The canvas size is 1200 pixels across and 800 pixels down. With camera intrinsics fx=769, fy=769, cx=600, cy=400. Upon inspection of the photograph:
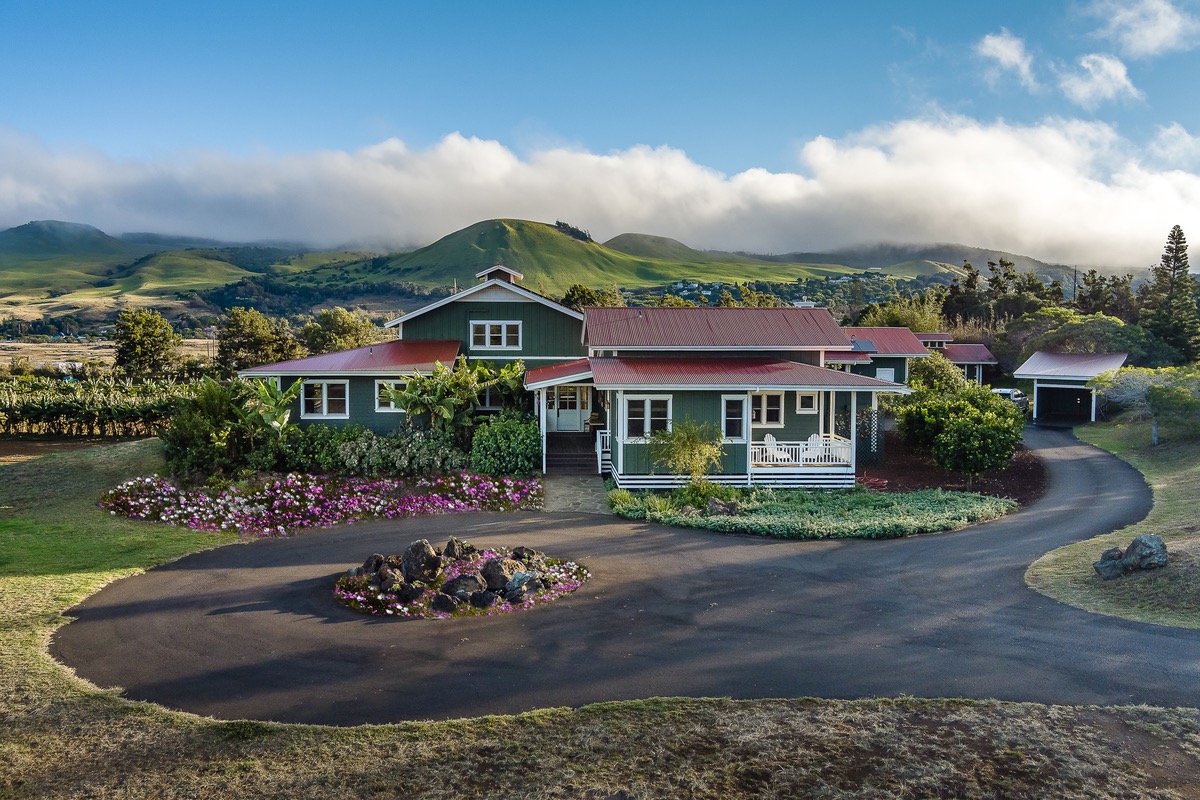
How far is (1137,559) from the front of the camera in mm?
12875

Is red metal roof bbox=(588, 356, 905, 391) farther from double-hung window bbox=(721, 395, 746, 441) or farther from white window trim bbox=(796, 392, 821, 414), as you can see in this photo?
white window trim bbox=(796, 392, 821, 414)

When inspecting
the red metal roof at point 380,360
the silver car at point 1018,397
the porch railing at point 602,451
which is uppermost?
the red metal roof at point 380,360

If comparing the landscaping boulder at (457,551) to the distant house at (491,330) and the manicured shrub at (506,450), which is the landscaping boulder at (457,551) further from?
the distant house at (491,330)

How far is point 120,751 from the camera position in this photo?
7.58 metres

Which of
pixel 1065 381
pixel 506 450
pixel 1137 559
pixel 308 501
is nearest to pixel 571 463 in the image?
pixel 506 450

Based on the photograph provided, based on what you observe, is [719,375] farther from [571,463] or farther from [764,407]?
[571,463]

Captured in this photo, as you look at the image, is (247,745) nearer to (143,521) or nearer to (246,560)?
(246,560)

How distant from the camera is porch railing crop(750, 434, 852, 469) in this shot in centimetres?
2241

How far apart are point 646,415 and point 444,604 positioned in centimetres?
1115

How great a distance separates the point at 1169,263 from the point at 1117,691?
2772 inches

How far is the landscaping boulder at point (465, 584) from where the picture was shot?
1253 cm

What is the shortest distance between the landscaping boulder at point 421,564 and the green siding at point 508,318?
17.4 meters

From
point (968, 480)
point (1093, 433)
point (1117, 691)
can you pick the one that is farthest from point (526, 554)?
point (1093, 433)

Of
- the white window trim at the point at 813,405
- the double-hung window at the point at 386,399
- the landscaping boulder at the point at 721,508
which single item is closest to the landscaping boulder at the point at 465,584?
the landscaping boulder at the point at 721,508
